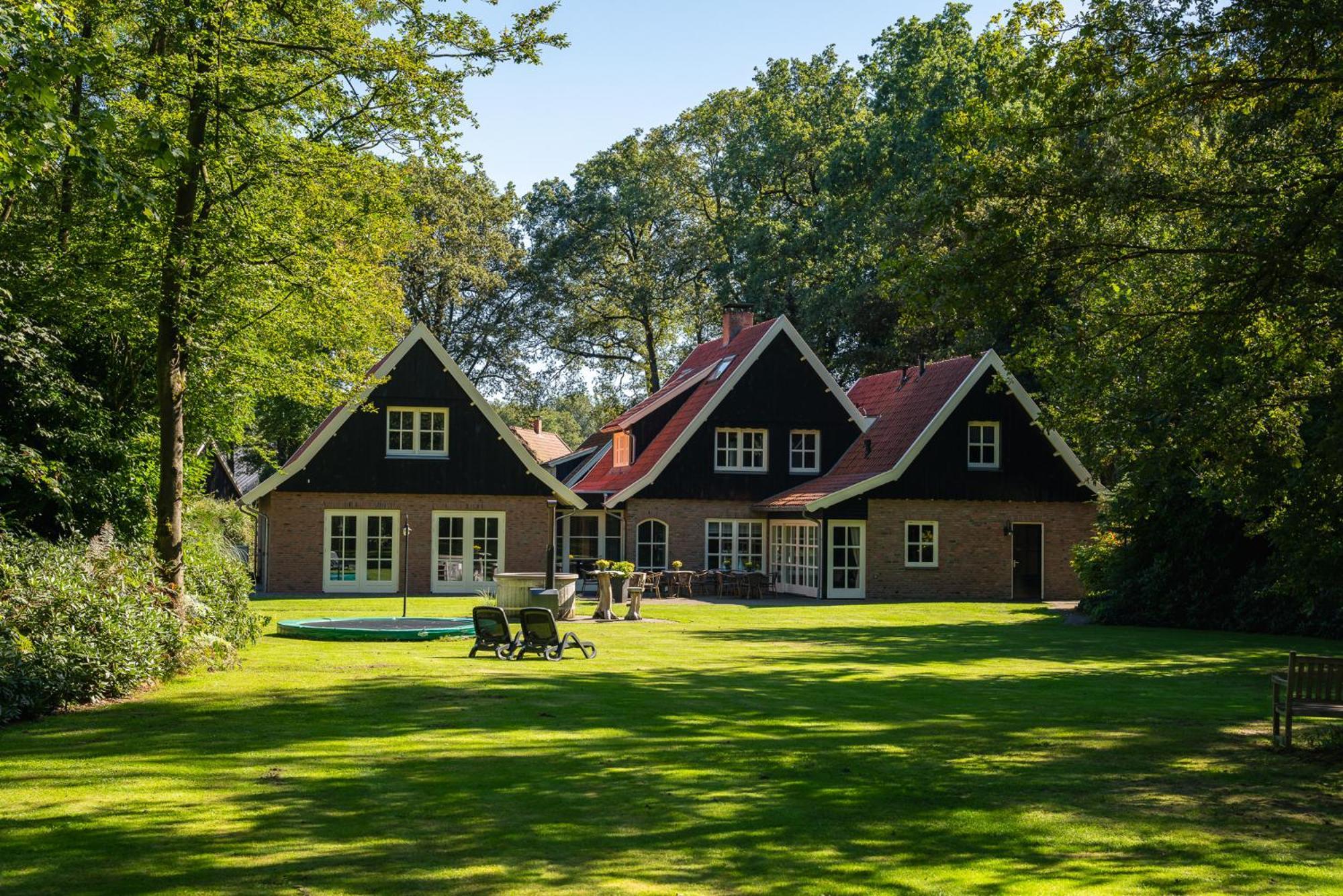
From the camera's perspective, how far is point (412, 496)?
33406mm

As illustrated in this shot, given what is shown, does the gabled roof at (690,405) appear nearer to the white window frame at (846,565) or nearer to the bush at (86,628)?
the white window frame at (846,565)

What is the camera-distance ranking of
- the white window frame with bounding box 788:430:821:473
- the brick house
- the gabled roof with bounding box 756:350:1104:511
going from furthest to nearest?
the white window frame with bounding box 788:430:821:473, the gabled roof with bounding box 756:350:1104:511, the brick house

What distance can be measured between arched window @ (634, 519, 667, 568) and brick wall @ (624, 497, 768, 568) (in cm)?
13

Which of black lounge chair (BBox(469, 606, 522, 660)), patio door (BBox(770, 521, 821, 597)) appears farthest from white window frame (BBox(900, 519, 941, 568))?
black lounge chair (BBox(469, 606, 522, 660))

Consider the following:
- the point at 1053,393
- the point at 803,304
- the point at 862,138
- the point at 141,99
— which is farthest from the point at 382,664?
the point at 862,138

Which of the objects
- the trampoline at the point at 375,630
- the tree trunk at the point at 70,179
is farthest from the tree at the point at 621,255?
the tree trunk at the point at 70,179

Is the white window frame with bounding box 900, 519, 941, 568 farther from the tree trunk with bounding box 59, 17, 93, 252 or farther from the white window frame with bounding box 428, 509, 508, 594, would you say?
the tree trunk with bounding box 59, 17, 93, 252

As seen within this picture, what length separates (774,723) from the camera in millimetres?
12016

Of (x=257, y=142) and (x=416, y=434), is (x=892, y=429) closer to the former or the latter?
(x=416, y=434)

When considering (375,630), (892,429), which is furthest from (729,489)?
(375,630)

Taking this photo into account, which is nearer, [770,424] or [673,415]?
[770,424]

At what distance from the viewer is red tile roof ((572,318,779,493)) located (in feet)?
124

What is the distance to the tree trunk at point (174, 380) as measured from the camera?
15219mm

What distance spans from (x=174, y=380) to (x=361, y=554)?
17.8m
